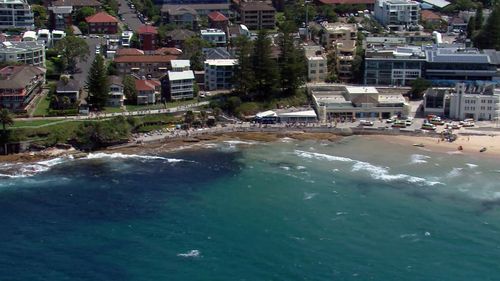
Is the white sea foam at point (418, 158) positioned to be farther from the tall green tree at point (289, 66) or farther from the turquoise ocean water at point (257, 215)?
the tall green tree at point (289, 66)

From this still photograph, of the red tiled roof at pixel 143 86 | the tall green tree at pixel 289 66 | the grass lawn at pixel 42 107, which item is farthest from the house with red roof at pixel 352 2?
the grass lawn at pixel 42 107

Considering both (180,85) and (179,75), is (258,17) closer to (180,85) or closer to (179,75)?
(179,75)

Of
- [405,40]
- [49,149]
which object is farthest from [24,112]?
[405,40]

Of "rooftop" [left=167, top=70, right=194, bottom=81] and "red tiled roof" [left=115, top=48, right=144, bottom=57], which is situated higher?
"red tiled roof" [left=115, top=48, right=144, bottom=57]

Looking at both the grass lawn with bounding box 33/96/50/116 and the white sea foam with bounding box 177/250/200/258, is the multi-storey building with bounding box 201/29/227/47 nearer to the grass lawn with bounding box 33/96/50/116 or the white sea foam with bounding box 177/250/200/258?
the grass lawn with bounding box 33/96/50/116

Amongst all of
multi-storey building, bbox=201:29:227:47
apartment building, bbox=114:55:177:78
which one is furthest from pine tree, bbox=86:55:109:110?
multi-storey building, bbox=201:29:227:47

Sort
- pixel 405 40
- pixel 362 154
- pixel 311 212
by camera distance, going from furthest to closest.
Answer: pixel 405 40
pixel 362 154
pixel 311 212

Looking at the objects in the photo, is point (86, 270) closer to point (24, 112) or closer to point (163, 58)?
point (24, 112)
